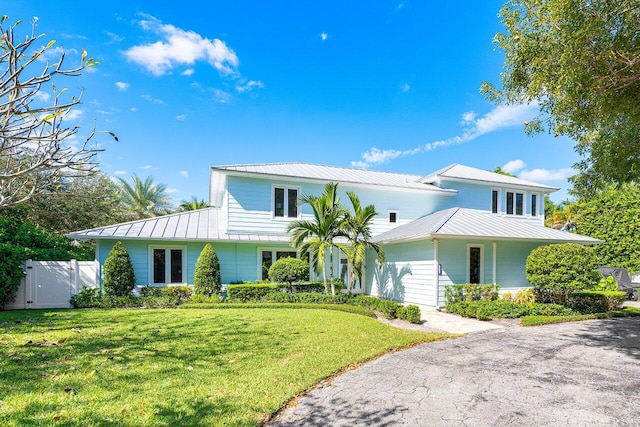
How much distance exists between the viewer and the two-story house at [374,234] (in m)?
12.9

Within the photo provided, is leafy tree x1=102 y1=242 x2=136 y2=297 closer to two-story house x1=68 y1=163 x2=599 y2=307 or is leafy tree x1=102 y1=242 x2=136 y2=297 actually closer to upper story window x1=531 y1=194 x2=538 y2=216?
two-story house x1=68 y1=163 x2=599 y2=307

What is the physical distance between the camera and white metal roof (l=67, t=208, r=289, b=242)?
42.7ft

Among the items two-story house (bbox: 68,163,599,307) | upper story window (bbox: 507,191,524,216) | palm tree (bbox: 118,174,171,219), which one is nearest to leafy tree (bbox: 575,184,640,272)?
upper story window (bbox: 507,191,524,216)

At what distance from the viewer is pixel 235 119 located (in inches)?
676

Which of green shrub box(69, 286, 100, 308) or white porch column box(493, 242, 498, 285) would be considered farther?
white porch column box(493, 242, 498, 285)

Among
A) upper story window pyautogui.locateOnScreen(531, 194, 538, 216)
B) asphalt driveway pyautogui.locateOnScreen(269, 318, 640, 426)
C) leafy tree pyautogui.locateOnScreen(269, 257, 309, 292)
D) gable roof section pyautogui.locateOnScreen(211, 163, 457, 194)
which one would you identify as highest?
gable roof section pyautogui.locateOnScreen(211, 163, 457, 194)

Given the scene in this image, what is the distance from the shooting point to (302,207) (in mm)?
16156

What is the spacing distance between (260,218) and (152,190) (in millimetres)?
21474

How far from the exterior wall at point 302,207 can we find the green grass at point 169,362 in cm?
633

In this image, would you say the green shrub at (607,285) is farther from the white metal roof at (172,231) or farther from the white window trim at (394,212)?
the white metal roof at (172,231)

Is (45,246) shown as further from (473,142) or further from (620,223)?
(620,223)

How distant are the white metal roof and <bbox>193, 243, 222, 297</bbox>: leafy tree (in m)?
0.70

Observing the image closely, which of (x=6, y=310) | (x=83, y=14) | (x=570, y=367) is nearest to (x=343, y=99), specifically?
(x=83, y=14)

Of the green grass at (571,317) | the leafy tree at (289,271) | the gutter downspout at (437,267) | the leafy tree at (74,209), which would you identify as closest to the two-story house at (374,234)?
the gutter downspout at (437,267)
